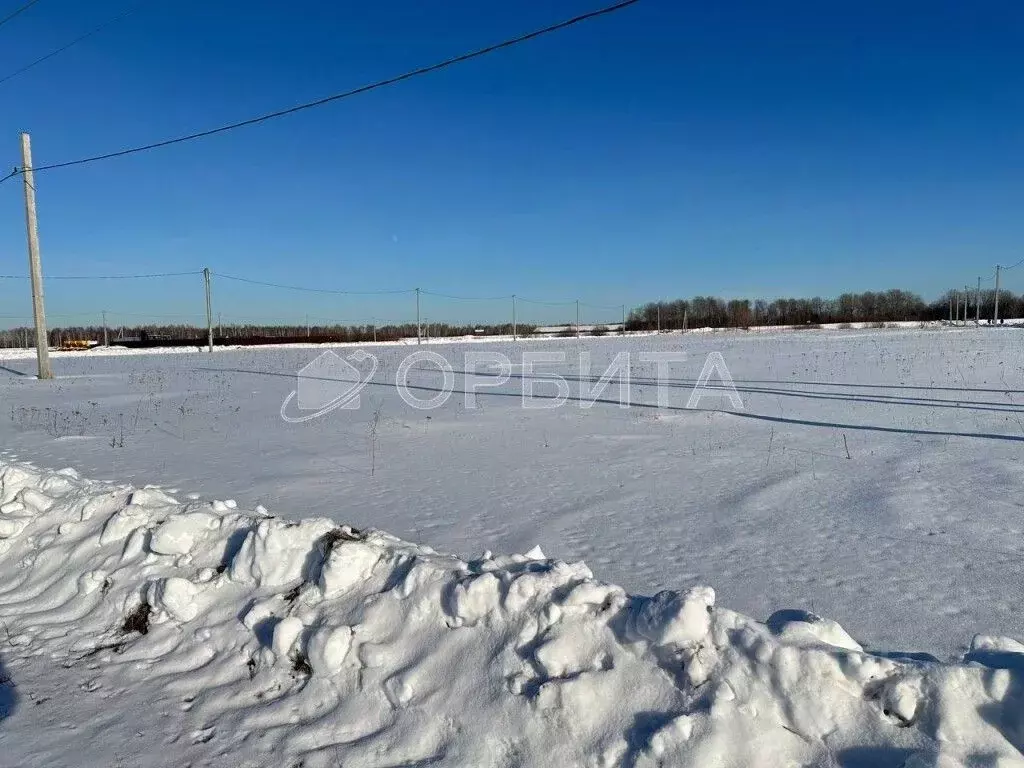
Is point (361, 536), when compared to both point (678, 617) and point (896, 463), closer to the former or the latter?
point (678, 617)

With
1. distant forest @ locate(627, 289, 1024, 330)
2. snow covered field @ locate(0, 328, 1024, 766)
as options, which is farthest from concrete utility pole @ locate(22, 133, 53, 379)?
distant forest @ locate(627, 289, 1024, 330)

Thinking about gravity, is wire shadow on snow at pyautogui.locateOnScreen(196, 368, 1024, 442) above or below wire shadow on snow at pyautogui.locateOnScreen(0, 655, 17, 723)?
above

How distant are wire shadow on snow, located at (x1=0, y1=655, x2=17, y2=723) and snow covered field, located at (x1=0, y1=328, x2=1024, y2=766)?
2cm

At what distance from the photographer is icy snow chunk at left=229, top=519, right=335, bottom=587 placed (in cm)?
377

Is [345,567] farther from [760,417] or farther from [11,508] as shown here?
[760,417]

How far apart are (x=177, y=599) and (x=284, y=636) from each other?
3.05 feet

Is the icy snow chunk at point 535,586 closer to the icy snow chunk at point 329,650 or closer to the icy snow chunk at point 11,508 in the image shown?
the icy snow chunk at point 329,650

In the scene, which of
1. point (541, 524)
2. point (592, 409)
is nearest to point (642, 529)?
point (541, 524)

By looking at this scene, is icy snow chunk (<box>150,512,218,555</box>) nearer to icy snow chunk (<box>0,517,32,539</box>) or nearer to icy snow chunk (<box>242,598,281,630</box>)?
icy snow chunk (<box>242,598,281,630</box>)

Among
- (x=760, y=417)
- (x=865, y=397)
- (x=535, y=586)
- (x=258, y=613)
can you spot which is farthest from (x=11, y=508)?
(x=865, y=397)

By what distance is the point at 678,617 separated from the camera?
2.60 meters

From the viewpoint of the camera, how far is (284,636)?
3.26 meters

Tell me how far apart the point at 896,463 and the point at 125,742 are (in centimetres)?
819

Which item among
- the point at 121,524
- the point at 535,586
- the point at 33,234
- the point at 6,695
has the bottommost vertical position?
the point at 6,695
